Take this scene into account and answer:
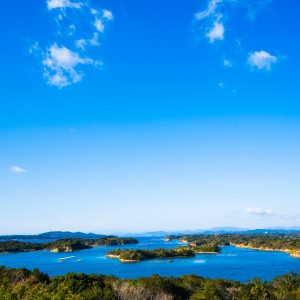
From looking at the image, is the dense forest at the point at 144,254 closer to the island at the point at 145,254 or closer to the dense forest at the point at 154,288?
the island at the point at 145,254

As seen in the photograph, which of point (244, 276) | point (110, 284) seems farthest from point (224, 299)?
point (244, 276)

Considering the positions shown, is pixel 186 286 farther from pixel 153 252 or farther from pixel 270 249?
pixel 270 249

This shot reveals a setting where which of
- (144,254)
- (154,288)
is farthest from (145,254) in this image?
(154,288)

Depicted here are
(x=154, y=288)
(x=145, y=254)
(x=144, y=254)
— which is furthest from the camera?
(x=145, y=254)

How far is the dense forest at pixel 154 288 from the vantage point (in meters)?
32.0

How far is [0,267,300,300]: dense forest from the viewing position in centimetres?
3196

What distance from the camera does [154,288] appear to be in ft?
122

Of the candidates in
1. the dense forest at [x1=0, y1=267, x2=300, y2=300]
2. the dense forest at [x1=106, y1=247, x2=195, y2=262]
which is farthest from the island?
the dense forest at [x1=0, y1=267, x2=300, y2=300]

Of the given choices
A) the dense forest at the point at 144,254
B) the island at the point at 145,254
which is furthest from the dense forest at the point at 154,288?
the dense forest at the point at 144,254

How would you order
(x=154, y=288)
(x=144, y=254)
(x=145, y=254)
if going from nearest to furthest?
(x=154, y=288) → (x=144, y=254) → (x=145, y=254)

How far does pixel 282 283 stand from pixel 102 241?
15717 cm

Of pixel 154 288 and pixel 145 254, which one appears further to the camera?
pixel 145 254

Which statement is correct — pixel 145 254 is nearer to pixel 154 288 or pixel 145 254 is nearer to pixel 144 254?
pixel 144 254

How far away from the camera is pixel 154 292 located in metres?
36.2
